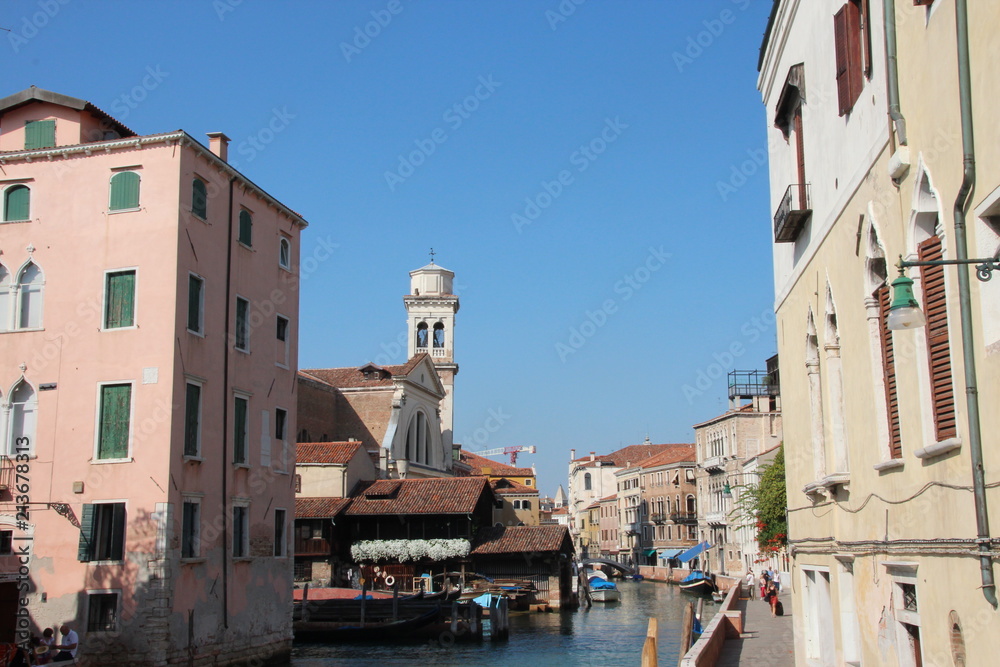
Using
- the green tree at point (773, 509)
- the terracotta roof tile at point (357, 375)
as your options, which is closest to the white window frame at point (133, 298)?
the green tree at point (773, 509)

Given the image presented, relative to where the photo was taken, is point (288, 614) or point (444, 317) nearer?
point (288, 614)

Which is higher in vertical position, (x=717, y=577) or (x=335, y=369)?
(x=335, y=369)

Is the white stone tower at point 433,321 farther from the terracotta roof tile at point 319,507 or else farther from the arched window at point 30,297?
the arched window at point 30,297

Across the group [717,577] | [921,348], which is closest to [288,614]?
[921,348]

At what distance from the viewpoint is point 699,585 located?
1998 inches

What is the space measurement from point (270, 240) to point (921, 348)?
19502mm

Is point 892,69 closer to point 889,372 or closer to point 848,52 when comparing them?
point 848,52

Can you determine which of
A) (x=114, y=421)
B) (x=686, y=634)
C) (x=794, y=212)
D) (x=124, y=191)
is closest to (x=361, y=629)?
(x=114, y=421)

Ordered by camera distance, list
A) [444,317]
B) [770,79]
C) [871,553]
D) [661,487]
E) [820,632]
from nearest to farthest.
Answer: [871,553] < [820,632] < [770,79] < [444,317] < [661,487]

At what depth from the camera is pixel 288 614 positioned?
78.8 ft

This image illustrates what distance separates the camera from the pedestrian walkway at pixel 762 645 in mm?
15602

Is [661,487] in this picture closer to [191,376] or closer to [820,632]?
[191,376]

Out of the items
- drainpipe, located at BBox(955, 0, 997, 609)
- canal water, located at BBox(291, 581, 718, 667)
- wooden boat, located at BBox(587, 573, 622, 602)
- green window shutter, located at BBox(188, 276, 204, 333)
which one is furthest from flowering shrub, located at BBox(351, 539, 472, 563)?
drainpipe, located at BBox(955, 0, 997, 609)

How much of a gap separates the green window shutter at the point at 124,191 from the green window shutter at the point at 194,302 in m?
1.91
